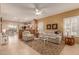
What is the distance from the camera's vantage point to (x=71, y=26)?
253cm

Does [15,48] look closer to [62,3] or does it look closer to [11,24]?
[11,24]

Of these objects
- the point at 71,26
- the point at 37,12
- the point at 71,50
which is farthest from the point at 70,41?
the point at 37,12

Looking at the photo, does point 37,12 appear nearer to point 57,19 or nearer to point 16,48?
point 57,19

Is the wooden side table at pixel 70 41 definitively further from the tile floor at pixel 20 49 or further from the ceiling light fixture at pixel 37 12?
the ceiling light fixture at pixel 37 12

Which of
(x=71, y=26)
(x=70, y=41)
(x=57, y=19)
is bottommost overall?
(x=70, y=41)

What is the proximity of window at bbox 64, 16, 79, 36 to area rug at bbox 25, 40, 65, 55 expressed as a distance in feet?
1.04

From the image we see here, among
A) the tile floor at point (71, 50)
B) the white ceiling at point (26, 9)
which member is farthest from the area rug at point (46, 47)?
the white ceiling at point (26, 9)

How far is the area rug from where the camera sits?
2523 mm

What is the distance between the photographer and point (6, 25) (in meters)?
2.47

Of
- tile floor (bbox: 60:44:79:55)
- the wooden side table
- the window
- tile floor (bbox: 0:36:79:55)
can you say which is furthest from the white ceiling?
tile floor (bbox: 60:44:79:55)

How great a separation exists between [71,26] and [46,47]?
816 mm

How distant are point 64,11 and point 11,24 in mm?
1347

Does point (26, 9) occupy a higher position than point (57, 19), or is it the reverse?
point (26, 9)

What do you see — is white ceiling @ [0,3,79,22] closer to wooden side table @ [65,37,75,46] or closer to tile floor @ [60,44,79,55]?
wooden side table @ [65,37,75,46]
